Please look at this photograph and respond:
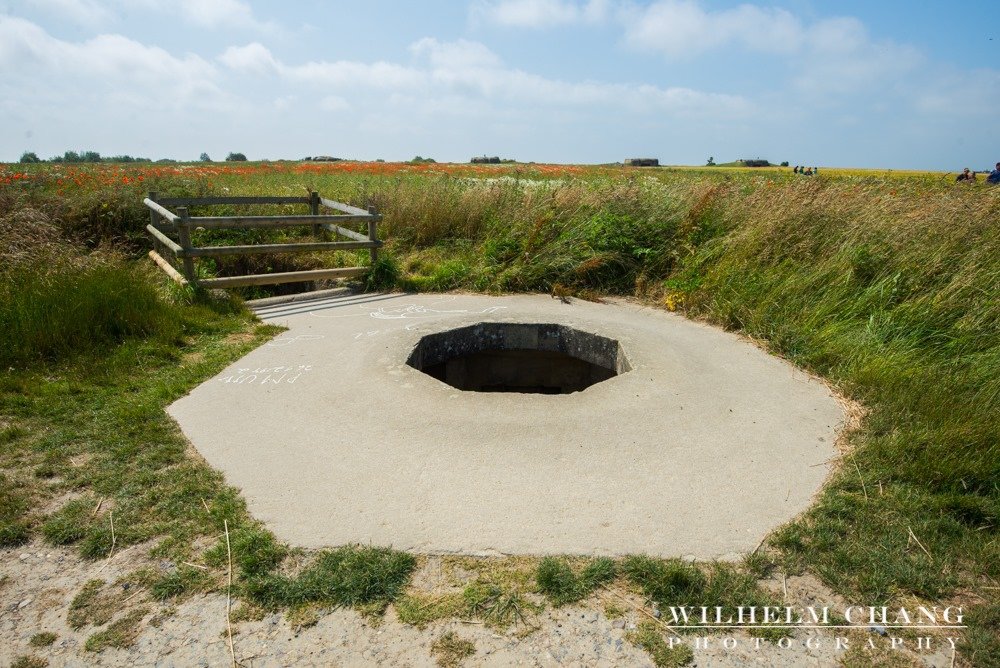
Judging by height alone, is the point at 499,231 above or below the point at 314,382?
above

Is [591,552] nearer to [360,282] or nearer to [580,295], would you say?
[580,295]

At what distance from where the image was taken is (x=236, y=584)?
264 centimetres

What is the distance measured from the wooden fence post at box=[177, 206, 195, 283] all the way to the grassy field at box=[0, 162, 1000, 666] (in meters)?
0.32

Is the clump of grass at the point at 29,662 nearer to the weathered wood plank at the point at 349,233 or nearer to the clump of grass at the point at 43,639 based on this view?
the clump of grass at the point at 43,639

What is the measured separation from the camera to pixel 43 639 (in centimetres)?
237

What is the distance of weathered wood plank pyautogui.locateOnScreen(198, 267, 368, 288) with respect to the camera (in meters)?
7.69

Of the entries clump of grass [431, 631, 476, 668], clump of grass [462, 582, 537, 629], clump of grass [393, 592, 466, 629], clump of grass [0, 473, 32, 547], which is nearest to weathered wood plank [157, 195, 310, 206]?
clump of grass [0, 473, 32, 547]

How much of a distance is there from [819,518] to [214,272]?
921 cm

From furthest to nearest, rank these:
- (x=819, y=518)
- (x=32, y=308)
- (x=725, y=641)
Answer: (x=32, y=308)
(x=819, y=518)
(x=725, y=641)

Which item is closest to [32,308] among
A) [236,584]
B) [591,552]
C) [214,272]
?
[214,272]

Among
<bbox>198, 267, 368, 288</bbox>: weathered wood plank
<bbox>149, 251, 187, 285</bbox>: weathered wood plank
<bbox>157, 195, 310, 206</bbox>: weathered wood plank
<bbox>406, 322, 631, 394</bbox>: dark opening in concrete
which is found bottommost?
<bbox>406, 322, 631, 394</bbox>: dark opening in concrete

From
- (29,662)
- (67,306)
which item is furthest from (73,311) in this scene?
(29,662)

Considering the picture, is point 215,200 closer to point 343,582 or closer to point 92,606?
point 92,606

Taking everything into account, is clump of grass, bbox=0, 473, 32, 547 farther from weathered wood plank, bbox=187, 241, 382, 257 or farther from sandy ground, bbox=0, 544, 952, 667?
weathered wood plank, bbox=187, 241, 382, 257
